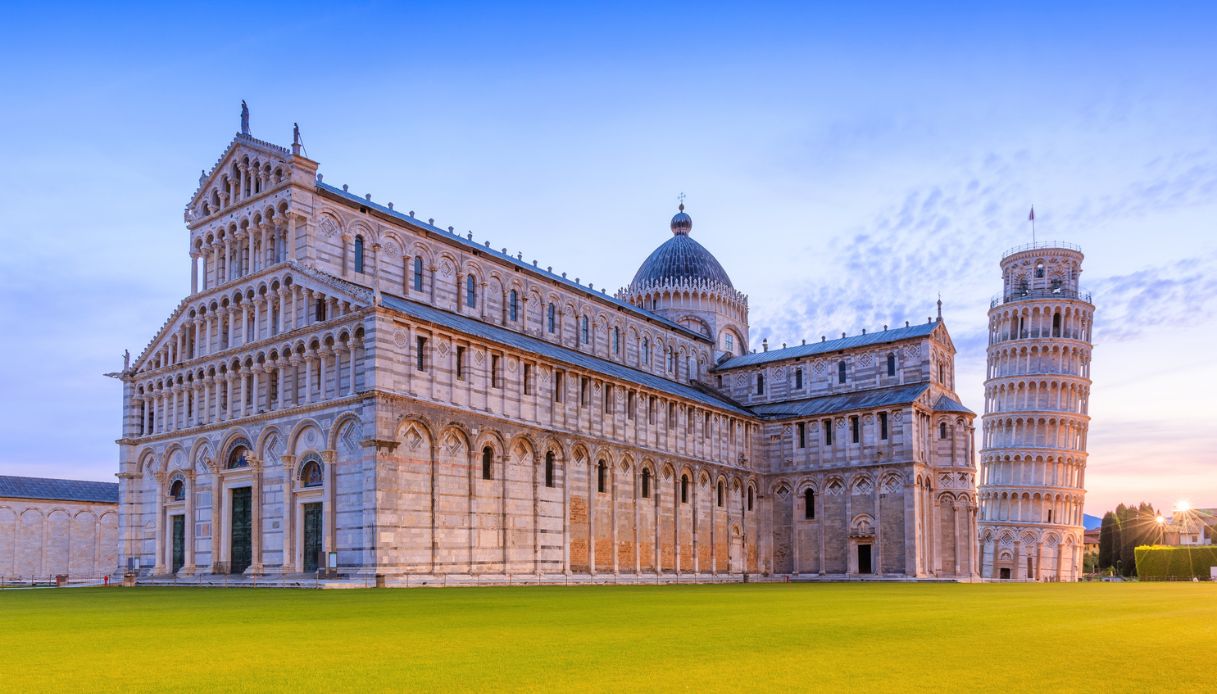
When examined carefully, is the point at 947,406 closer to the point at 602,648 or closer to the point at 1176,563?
the point at 1176,563

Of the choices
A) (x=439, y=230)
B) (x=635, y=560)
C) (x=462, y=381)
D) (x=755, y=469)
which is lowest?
(x=635, y=560)

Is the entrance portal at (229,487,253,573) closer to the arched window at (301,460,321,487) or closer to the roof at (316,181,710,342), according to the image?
the arched window at (301,460,321,487)

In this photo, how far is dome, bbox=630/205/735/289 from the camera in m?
83.6

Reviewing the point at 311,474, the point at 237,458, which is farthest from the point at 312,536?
the point at 237,458

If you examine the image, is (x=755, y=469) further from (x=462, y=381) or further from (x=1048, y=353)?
(x=1048, y=353)

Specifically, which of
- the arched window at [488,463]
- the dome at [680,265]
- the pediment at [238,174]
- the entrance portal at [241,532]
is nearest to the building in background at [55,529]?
the entrance portal at [241,532]

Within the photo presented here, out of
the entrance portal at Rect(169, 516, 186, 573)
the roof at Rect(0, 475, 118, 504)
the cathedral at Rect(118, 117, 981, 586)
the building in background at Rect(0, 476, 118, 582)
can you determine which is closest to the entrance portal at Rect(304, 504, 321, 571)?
the cathedral at Rect(118, 117, 981, 586)

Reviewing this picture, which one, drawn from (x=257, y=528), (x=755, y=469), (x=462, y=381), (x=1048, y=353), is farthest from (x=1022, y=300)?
(x=257, y=528)

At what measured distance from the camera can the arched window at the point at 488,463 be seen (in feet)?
161

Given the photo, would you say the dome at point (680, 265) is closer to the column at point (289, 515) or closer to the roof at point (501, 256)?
the roof at point (501, 256)

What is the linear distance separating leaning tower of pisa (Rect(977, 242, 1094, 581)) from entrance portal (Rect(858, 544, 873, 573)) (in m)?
39.1

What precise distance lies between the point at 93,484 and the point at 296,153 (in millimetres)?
40189

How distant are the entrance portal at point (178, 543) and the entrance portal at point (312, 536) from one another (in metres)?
9.78

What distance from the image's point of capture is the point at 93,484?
77.2m
